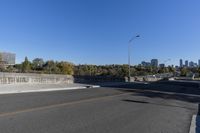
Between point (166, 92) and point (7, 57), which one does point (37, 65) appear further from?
point (166, 92)

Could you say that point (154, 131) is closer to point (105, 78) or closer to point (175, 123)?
point (175, 123)

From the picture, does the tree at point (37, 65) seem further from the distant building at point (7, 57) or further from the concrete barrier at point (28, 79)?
the concrete barrier at point (28, 79)

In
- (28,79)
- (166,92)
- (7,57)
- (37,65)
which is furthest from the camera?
(37,65)

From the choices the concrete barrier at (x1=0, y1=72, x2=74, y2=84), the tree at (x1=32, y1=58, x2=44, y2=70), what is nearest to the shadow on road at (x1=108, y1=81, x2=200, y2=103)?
the concrete barrier at (x1=0, y1=72, x2=74, y2=84)

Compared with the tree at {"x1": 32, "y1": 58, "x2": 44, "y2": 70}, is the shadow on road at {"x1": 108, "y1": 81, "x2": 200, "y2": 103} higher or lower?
lower

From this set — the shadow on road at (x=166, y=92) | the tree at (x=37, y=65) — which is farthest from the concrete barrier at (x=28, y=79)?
the tree at (x=37, y=65)

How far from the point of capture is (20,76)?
101 ft

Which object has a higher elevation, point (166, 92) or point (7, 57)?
point (7, 57)

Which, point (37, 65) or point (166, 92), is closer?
point (166, 92)

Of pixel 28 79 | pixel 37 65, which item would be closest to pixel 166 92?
pixel 28 79

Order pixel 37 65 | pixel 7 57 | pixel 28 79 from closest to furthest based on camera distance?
pixel 28 79, pixel 7 57, pixel 37 65

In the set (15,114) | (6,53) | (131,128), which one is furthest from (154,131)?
(6,53)

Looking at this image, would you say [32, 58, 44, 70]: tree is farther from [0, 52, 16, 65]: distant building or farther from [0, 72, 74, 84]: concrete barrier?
[0, 72, 74, 84]: concrete barrier

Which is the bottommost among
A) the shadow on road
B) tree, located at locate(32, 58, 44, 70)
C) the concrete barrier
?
the shadow on road
